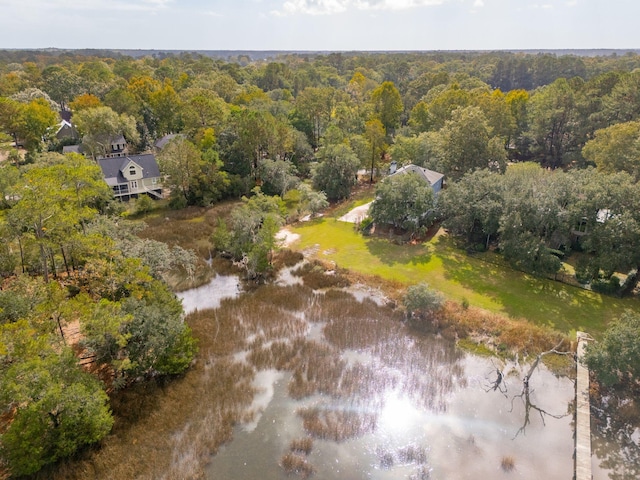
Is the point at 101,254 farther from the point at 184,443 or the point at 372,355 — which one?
the point at 372,355

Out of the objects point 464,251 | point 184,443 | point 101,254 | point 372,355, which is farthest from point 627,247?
point 101,254

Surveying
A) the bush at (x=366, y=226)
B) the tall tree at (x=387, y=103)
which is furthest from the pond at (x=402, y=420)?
the tall tree at (x=387, y=103)

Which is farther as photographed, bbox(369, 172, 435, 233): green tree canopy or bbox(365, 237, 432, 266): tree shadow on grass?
bbox(369, 172, 435, 233): green tree canopy

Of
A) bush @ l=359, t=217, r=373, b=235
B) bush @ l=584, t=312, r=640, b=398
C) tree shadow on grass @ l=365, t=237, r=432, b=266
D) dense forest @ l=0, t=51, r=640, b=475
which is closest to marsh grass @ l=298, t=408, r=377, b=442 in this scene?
dense forest @ l=0, t=51, r=640, b=475

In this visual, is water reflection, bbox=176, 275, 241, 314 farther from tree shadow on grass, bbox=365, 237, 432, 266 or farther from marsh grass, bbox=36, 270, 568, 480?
tree shadow on grass, bbox=365, 237, 432, 266

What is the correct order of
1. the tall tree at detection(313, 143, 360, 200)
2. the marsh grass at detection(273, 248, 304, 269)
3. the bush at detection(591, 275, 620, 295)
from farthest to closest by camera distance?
the tall tree at detection(313, 143, 360, 200)
the marsh grass at detection(273, 248, 304, 269)
the bush at detection(591, 275, 620, 295)

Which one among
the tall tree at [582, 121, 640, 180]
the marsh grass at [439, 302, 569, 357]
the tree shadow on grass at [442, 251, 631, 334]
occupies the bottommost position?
the marsh grass at [439, 302, 569, 357]

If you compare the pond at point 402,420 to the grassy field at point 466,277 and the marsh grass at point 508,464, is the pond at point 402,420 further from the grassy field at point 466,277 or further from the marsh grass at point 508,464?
the grassy field at point 466,277

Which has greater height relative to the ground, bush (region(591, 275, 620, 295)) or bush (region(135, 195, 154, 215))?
bush (region(135, 195, 154, 215))
